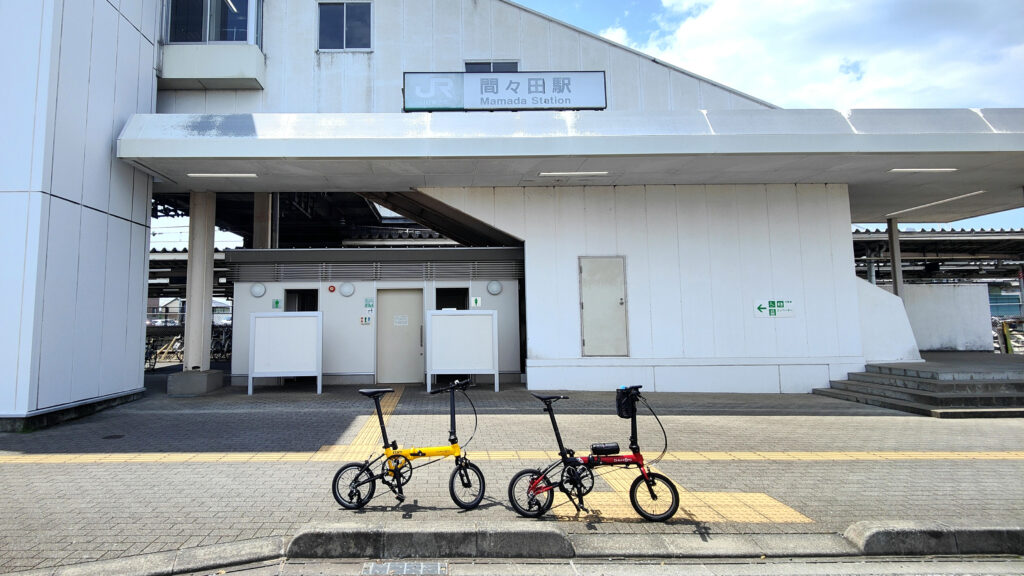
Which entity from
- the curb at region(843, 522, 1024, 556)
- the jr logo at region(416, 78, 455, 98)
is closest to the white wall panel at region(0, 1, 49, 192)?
the jr logo at region(416, 78, 455, 98)

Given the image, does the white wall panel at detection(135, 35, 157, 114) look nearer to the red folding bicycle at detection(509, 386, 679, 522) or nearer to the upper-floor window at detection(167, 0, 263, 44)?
the upper-floor window at detection(167, 0, 263, 44)

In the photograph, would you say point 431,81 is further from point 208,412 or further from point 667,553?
point 667,553

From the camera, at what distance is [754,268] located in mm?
12172

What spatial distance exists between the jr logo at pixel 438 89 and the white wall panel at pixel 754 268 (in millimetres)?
7248

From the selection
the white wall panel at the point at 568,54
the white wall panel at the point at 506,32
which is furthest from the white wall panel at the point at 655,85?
the white wall panel at the point at 506,32

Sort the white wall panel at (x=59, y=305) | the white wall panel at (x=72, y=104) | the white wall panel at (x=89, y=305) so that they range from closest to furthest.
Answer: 1. the white wall panel at (x=59, y=305)
2. the white wall panel at (x=72, y=104)
3. the white wall panel at (x=89, y=305)

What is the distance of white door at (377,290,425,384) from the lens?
13.0 metres

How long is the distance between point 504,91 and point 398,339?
6.59 m

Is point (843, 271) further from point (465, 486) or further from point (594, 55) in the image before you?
point (465, 486)

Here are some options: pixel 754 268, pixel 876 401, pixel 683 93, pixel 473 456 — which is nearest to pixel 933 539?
pixel 473 456

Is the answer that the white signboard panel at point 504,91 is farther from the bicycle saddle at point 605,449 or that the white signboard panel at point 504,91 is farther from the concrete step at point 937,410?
the bicycle saddle at point 605,449

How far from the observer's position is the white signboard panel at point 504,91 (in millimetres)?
12352

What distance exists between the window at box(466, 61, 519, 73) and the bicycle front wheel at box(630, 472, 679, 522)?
11398 millimetres

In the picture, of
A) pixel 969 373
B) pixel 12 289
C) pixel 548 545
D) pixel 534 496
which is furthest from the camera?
pixel 969 373
